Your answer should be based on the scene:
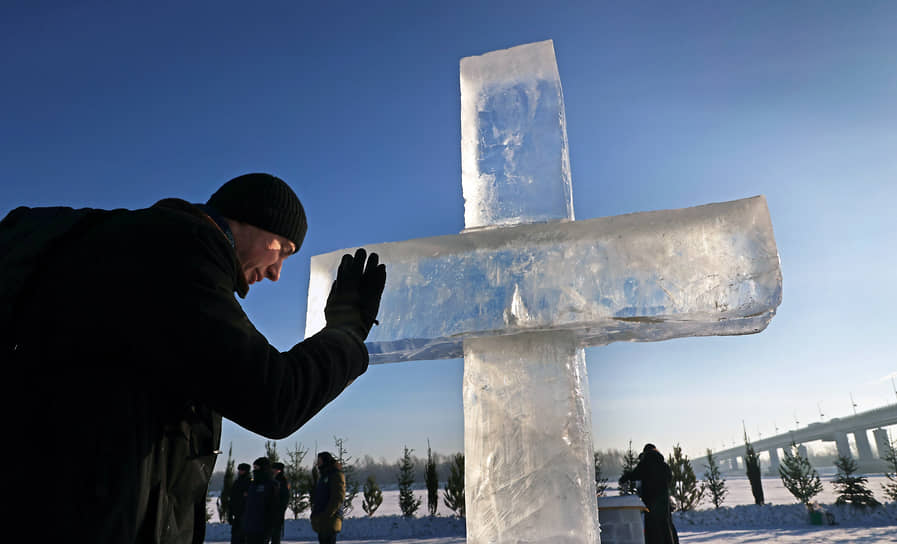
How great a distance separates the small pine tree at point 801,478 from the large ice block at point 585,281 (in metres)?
14.1

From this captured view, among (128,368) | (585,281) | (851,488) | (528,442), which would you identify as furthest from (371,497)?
(128,368)

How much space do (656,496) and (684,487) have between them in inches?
330

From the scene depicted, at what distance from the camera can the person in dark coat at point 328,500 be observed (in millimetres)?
5617

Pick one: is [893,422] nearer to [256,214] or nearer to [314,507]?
[314,507]

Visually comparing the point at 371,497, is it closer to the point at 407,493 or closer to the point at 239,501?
the point at 407,493

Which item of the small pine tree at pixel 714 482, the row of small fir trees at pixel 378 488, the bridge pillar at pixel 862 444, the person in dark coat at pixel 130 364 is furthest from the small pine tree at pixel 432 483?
the bridge pillar at pixel 862 444

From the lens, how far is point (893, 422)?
27281 millimetres

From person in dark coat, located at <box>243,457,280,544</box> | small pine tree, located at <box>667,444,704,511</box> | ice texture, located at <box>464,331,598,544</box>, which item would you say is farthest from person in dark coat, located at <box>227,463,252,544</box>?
small pine tree, located at <box>667,444,704,511</box>

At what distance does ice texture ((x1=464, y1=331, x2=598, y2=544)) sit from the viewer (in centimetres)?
130

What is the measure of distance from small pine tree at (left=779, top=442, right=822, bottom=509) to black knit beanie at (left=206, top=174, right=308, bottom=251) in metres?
14.9

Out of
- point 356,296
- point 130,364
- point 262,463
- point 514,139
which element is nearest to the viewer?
point 130,364

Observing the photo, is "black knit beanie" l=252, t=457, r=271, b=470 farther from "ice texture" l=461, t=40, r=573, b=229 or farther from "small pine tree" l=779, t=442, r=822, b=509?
"small pine tree" l=779, t=442, r=822, b=509

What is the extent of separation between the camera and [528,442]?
4.45ft

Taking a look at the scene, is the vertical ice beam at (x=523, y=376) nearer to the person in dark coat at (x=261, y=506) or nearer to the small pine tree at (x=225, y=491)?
the person in dark coat at (x=261, y=506)
